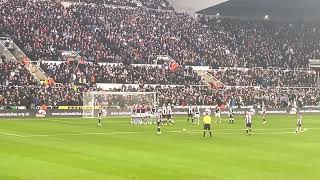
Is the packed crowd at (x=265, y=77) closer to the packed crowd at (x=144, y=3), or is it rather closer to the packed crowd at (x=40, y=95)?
the packed crowd at (x=144, y=3)

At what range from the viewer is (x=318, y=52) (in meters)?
91.6

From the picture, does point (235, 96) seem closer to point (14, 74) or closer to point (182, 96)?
point (182, 96)

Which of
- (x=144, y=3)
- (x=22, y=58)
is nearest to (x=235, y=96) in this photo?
(x=144, y=3)

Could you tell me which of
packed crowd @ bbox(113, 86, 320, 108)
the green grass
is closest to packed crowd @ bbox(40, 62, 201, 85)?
packed crowd @ bbox(113, 86, 320, 108)

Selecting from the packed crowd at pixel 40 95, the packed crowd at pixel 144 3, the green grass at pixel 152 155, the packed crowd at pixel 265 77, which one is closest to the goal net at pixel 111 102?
the packed crowd at pixel 40 95

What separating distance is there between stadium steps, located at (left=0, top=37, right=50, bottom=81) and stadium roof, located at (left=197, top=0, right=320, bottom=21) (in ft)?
107

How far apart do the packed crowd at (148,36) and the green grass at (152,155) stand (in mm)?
29615

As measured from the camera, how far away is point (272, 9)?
8956 centimetres

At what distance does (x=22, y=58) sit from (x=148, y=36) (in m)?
19.5

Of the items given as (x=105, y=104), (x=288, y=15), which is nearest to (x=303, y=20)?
(x=288, y=15)

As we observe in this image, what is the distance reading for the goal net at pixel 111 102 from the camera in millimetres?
58719

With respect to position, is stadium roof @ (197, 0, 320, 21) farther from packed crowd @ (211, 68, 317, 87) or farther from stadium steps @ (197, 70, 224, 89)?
stadium steps @ (197, 70, 224, 89)

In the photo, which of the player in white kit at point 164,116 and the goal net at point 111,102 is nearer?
the player in white kit at point 164,116

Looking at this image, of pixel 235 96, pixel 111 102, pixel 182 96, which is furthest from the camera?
pixel 235 96
